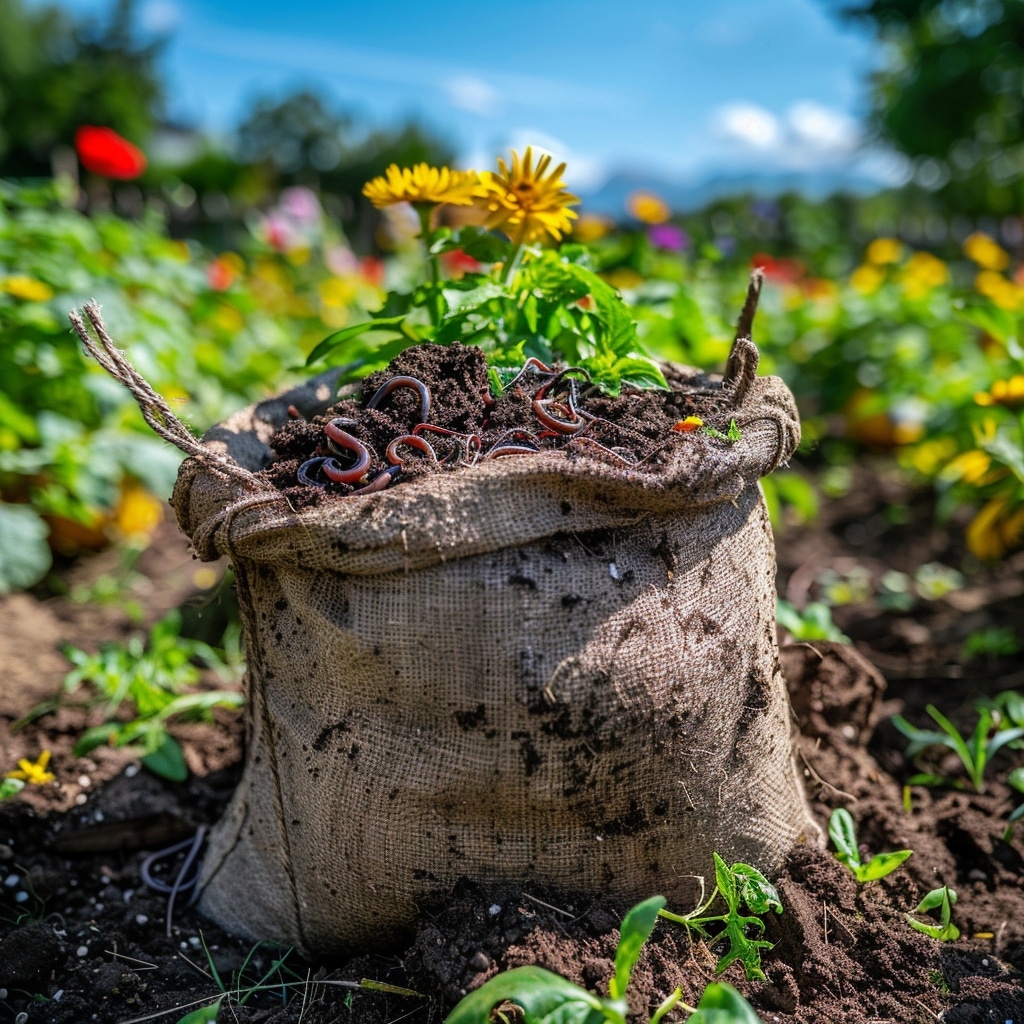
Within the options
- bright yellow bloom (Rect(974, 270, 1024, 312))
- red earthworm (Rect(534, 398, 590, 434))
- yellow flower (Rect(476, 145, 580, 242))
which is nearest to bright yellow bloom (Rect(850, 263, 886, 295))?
bright yellow bloom (Rect(974, 270, 1024, 312))

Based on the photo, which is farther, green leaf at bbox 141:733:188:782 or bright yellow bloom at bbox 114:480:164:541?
bright yellow bloom at bbox 114:480:164:541

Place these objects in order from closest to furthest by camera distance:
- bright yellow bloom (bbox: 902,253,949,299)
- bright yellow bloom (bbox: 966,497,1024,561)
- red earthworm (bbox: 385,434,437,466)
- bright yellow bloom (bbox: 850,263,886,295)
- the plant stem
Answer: red earthworm (bbox: 385,434,437,466)
the plant stem
bright yellow bloom (bbox: 966,497,1024,561)
bright yellow bloom (bbox: 902,253,949,299)
bright yellow bloom (bbox: 850,263,886,295)

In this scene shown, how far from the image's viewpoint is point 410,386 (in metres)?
1.65

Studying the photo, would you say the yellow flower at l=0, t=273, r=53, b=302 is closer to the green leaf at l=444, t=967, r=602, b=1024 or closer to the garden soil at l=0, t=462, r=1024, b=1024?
the garden soil at l=0, t=462, r=1024, b=1024

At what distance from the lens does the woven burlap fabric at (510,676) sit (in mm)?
1418

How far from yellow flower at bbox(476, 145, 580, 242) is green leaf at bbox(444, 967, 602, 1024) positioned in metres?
1.38

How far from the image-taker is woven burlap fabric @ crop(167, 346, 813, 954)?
142 cm

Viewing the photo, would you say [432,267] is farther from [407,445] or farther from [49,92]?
[49,92]

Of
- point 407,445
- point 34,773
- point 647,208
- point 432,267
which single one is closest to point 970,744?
point 407,445

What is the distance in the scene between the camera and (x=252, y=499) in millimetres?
1466

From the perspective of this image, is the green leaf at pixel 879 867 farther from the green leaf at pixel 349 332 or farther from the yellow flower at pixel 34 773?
the yellow flower at pixel 34 773

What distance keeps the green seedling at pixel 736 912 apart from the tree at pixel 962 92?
86.8 ft

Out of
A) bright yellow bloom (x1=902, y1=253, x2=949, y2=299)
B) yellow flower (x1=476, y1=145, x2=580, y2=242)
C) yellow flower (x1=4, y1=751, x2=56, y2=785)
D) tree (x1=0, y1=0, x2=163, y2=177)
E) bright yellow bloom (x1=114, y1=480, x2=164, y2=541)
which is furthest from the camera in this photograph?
tree (x1=0, y1=0, x2=163, y2=177)

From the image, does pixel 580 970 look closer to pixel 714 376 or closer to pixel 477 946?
pixel 477 946
